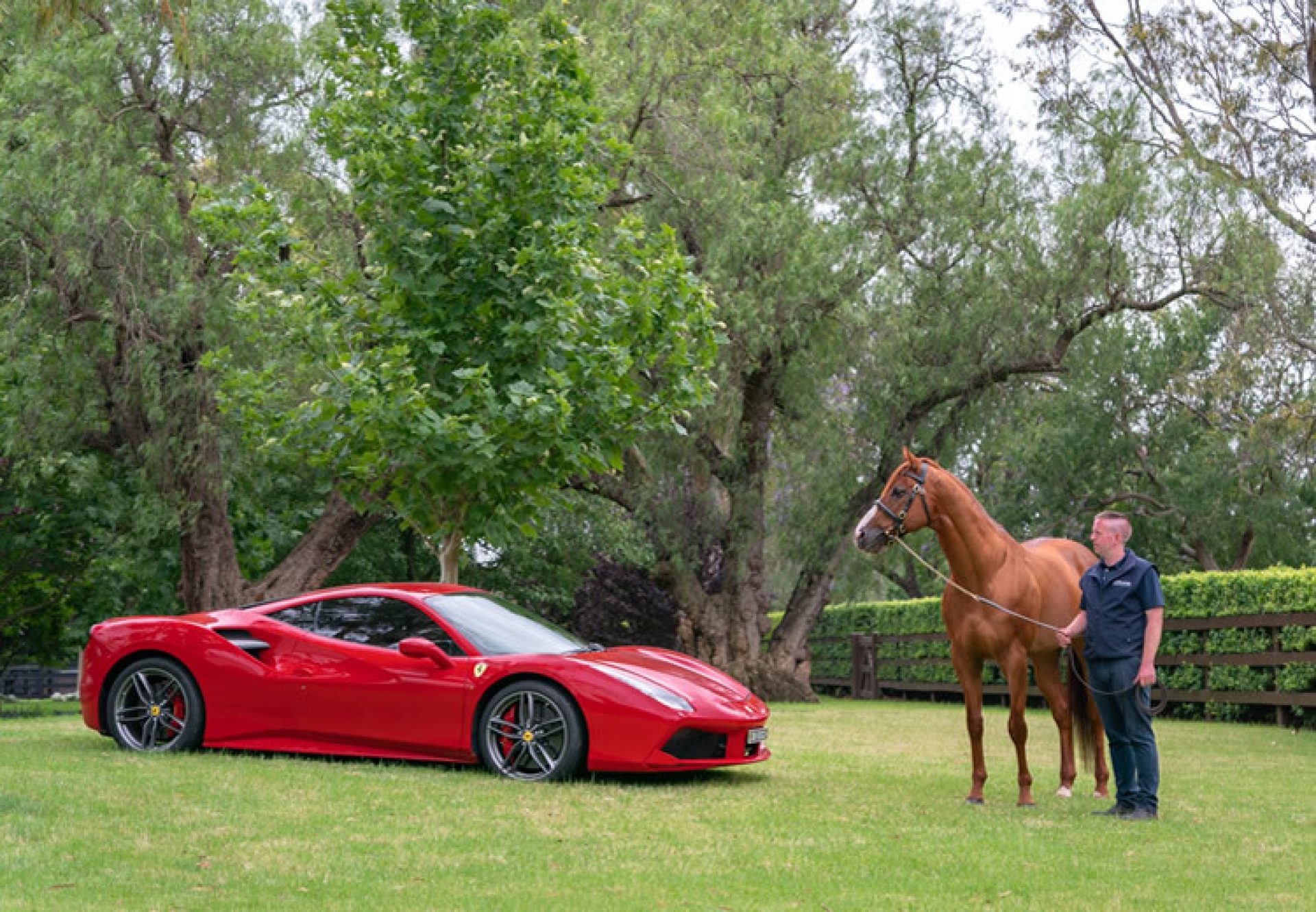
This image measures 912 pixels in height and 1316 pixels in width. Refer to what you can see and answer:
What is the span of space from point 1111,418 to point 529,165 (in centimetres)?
2356

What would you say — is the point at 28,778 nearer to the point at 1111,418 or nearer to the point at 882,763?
the point at 882,763

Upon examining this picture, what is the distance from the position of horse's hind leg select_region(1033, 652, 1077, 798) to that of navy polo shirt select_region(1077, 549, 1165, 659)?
0.85m

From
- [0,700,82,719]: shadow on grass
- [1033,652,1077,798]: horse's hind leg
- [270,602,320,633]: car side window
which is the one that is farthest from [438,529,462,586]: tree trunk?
[0,700,82,719]: shadow on grass

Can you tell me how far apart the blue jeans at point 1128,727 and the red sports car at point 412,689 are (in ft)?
8.05

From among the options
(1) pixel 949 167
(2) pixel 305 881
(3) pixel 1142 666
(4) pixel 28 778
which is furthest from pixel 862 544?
(1) pixel 949 167

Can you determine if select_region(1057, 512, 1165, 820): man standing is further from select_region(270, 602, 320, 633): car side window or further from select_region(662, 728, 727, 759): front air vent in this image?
select_region(270, 602, 320, 633): car side window

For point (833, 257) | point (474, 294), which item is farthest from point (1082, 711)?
point (833, 257)

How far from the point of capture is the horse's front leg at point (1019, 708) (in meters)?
9.34

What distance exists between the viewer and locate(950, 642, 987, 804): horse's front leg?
945 centimetres

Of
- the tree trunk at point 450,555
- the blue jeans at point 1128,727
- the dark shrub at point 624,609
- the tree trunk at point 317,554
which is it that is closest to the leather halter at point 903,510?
the blue jeans at point 1128,727

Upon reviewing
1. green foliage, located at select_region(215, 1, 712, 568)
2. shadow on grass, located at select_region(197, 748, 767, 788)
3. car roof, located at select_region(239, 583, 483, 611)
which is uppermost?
green foliage, located at select_region(215, 1, 712, 568)

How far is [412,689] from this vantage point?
A: 32.9ft

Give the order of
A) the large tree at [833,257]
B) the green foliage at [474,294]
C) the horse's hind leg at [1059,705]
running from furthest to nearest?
the large tree at [833,257], the green foliage at [474,294], the horse's hind leg at [1059,705]

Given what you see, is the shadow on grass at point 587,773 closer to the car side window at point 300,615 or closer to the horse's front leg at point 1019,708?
the car side window at point 300,615
